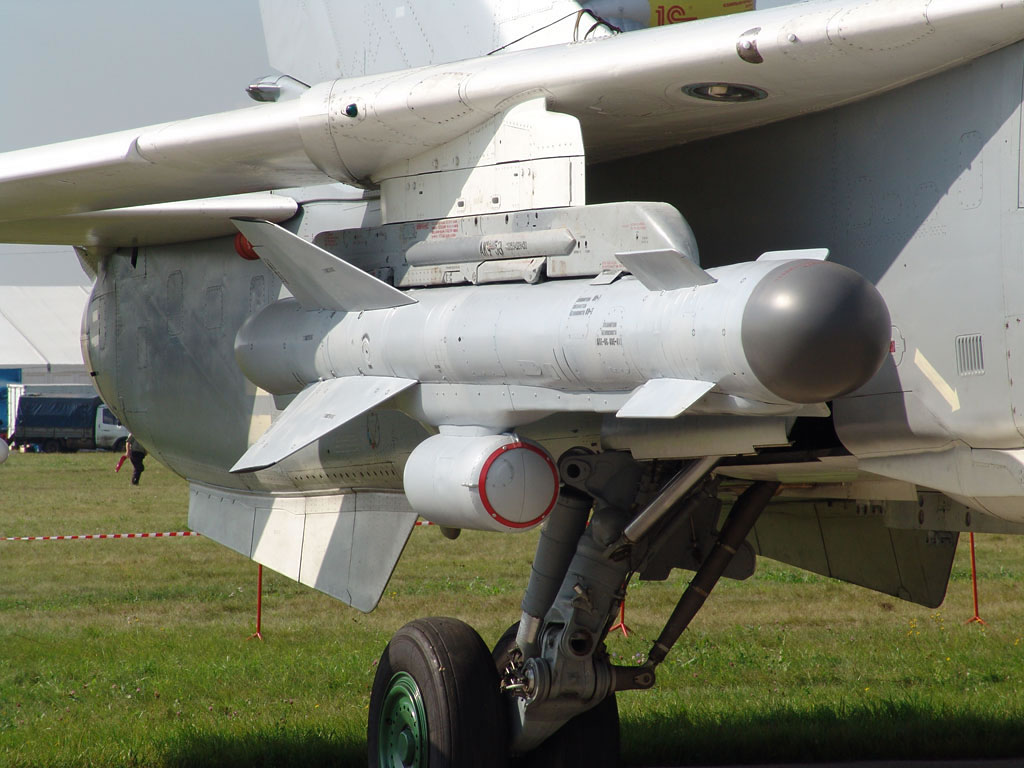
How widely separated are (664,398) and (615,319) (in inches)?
15.4

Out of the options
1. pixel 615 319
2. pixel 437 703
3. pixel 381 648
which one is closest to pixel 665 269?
pixel 615 319

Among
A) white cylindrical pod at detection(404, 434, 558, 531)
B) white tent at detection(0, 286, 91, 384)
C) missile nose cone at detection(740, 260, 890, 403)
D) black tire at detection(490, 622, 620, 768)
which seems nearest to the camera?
missile nose cone at detection(740, 260, 890, 403)

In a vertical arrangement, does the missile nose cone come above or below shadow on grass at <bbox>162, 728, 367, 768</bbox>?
above

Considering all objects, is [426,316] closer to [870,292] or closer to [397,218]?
[397,218]

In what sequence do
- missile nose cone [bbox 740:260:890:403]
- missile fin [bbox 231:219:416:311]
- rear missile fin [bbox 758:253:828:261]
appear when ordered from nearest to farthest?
missile nose cone [bbox 740:260:890:403], rear missile fin [bbox 758:253:828:261], missile fin [bbox 231:219:416:311]

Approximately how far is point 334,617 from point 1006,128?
9.46 metres

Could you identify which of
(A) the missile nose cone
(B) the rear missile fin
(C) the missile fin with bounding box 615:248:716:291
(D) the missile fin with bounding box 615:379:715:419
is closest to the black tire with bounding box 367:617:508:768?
(D) the missile fin with bounding box 615:379:715:419

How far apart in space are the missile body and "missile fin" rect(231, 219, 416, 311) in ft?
0.20

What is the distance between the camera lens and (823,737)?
758 cm

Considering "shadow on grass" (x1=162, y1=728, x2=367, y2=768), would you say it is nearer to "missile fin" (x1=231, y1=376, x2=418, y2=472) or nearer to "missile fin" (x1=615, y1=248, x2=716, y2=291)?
"missile fin" (x1=231, y1=376, x2=418, y2=472)

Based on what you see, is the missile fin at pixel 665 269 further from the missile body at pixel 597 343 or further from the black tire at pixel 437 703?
the black tire at pixel 437 703

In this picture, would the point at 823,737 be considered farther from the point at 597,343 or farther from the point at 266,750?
the point at 597,343

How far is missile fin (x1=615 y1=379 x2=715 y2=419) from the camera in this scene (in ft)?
13.3

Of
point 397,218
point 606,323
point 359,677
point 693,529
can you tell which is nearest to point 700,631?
point 359,677
